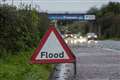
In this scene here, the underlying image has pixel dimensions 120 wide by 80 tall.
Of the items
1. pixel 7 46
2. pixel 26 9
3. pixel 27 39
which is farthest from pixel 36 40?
A: pixel 7 46

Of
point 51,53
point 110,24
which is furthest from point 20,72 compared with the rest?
point 110,24

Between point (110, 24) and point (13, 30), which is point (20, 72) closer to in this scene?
point (13, 30)

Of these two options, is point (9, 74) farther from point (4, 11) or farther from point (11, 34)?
point (11, 34)

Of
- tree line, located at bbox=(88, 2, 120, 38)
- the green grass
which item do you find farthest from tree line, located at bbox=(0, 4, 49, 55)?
tree line, located at bbox=(88, 2, 120, 38)

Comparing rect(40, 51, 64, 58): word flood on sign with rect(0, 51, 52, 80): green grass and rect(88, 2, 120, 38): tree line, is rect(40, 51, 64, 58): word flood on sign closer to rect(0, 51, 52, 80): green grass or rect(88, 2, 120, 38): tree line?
rect(0, 51, 52, 80): green grass

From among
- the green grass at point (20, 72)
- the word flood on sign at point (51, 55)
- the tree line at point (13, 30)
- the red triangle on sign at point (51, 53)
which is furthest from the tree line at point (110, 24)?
the word flood on sign at point (51, 55)

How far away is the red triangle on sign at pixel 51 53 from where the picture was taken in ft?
35.4

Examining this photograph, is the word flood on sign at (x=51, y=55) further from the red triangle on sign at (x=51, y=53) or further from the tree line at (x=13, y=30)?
the tree line at (x=13, y=30)

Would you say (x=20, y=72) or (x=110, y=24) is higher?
(x=20, y=72)

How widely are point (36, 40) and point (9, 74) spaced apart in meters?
15.5

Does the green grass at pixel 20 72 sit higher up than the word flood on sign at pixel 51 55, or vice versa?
the word flood on sign at pixel 51 55

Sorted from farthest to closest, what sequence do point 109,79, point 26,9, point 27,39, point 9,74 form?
1. point 26,9
2. point 27,39
3. point 109,79
4. point 9,74

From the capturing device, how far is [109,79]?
560 inches

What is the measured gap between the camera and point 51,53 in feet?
35.4
